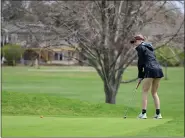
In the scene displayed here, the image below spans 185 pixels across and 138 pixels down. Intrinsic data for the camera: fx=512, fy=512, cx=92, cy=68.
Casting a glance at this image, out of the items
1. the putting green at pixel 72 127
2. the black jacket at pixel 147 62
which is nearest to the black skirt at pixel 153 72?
the black jacket at pixel 147 62

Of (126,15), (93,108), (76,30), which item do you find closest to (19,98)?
(93,108)

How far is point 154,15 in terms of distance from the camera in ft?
83.5

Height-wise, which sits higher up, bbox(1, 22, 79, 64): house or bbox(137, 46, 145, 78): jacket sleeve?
bbox(1, 22, 79, 64): house

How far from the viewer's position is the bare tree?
80.9 ft

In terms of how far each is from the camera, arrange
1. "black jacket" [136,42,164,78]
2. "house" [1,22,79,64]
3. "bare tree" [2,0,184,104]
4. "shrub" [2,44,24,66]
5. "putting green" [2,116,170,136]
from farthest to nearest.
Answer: "shrub" [2,44,24,66], "house" [1,22,79,64], "bare tree" [2,0,184,104], "black jacket" [136,42,164,78], "putting green" [2,116,170,136]

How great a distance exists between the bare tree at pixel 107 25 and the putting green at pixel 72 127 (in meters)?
13.7

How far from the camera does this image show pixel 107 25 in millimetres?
25047

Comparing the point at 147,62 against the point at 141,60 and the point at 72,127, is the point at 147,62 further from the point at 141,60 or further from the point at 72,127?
the point at 72,127

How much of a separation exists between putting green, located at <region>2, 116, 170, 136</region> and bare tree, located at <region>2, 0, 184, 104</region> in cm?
1375

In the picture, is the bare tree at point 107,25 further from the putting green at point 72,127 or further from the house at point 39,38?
the putting green at point 72,127

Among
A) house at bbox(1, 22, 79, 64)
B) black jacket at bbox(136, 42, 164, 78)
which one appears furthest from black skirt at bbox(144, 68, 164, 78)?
house at bbox(1, 22, 79, 64)

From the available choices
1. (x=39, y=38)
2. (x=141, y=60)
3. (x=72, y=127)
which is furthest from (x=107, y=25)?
(x=72, y=127)

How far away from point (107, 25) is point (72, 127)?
15743mm

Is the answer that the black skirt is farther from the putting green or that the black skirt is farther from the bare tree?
the bare tree
